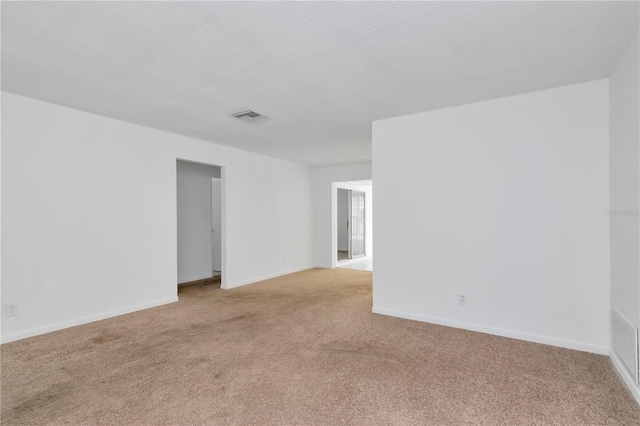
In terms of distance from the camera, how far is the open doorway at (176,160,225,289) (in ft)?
20.4

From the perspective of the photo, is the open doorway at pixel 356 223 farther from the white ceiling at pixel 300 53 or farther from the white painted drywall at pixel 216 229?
the white ceiling at pixel 300 53

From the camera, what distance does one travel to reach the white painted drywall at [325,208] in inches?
297

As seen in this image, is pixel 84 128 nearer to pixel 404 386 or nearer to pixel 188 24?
pixel 188 24

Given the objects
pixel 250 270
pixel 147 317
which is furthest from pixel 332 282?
pixel 147 317


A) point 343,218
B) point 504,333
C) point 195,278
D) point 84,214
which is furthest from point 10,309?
point 343,218

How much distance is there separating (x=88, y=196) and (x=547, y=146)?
5.04m

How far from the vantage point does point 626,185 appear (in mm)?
2453

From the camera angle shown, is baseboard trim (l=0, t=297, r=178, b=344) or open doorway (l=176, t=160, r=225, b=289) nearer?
baseboard trim (l=0, t=297, r=178, b=344)

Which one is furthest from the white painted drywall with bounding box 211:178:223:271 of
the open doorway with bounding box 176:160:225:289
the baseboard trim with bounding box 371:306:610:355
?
the baseboard trim with bounding box 371:306:610:355

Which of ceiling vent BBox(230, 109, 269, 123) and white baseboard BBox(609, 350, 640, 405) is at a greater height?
ceiling vent BBox(230, 109, 269, 123)

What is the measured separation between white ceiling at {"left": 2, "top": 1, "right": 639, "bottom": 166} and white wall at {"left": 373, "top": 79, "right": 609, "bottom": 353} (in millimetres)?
293

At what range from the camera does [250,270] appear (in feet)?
19.7

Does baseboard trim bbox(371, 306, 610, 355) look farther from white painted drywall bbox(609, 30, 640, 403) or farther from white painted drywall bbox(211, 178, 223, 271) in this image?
white painted drywall bbox(211, 178, 223, 271)

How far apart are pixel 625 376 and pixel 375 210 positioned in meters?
2.64
